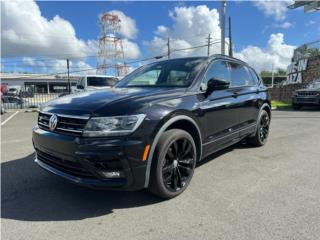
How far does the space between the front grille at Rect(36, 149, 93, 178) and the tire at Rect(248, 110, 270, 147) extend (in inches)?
155

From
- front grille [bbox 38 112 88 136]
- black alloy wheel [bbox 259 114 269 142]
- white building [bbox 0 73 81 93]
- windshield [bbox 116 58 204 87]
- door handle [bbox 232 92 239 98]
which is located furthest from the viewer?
white building [bbox 0 73 81 93]

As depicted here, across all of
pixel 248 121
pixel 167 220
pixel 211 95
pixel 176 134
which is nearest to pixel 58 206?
pixel 167 220

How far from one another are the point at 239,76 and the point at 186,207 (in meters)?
2.93

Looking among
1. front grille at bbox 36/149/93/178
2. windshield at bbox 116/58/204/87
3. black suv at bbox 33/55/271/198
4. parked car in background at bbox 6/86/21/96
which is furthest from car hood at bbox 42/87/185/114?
parked car in background at bbox 6/86/21/96

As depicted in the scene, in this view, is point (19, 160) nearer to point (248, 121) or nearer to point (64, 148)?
point (64, 148)

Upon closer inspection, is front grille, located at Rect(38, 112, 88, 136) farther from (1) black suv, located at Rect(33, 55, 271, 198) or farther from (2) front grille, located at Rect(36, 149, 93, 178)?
(2) front grille, located at Rect(36, 149, 93, 178)

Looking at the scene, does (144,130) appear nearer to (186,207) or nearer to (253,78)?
(186,207)

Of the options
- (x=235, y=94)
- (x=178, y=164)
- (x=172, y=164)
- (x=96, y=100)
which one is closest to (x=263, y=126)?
(x=235, y=94)

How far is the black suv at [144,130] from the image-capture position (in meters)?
2.96

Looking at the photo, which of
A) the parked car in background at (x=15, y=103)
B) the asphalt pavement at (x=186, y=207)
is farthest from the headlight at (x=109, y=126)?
the parked car in background at (x=15, y=103)

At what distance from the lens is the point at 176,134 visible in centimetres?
342

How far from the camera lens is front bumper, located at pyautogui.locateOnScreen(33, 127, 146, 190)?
2.91 meters

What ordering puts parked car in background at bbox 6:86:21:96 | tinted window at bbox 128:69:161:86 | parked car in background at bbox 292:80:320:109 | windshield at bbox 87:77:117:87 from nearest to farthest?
tinted window at bbox 128:69:161:86
windshield at bbox 87:77:117:87
parked car in background at bbox 292:80:320:109
parked car in background at bbox 6:86:21:96

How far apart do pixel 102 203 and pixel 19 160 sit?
2.61 metres
